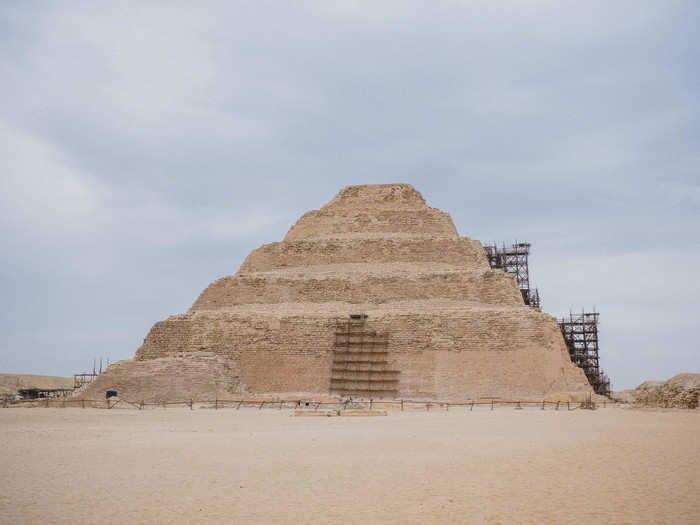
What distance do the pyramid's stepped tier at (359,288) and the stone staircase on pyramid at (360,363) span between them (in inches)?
111

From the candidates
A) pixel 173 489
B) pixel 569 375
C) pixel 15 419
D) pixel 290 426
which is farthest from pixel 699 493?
pixel 569 375

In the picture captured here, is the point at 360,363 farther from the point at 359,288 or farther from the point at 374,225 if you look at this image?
the point at 374,225

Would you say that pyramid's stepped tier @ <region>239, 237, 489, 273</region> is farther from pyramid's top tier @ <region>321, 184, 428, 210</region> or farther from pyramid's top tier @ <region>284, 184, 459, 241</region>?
pyramid's top tier @ <region>321, 184, 428, 210</region>

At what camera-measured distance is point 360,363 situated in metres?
27.5

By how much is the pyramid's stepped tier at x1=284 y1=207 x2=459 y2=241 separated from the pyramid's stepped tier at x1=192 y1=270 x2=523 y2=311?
156 inches

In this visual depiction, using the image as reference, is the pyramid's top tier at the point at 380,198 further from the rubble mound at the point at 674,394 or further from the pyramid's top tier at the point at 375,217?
the rubble mound at the point at 674,394

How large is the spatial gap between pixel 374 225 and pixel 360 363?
998 cm

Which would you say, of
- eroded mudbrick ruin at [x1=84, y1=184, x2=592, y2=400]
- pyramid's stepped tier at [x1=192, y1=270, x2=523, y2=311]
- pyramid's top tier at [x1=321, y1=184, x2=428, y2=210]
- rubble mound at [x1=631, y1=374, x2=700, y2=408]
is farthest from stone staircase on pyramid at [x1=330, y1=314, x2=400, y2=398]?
pyramid's top tier at [x1=321, y1=184, x2=428, y2=210]

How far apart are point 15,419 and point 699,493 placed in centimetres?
1770

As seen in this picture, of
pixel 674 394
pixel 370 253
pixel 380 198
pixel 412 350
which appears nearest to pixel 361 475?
pixel 674 394

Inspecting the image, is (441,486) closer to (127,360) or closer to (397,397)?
(397,397)

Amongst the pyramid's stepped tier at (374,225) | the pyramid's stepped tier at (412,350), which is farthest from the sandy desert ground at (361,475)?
the pyramid's stepped tier at (374,225)

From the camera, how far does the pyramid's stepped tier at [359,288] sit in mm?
30062

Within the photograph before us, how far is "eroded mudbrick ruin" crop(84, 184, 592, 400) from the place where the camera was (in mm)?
26312
